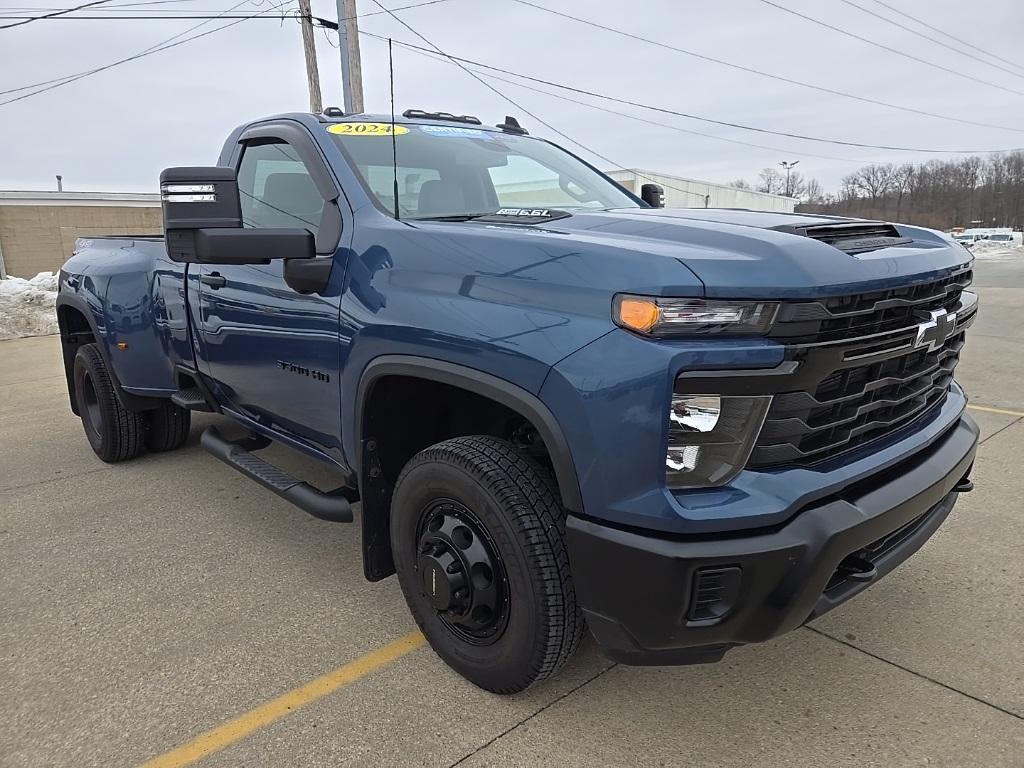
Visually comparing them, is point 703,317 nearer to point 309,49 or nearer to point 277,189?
point 277,189

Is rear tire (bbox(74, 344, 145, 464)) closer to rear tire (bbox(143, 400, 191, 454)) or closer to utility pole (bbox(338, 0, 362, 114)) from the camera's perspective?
rear tire (bbox(143, 400, 191, 454))

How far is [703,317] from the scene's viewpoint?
1791 mm

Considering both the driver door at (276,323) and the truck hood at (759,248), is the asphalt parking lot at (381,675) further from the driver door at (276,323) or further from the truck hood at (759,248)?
the truck hood at (759,248)

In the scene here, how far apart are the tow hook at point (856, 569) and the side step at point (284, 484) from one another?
179 cm

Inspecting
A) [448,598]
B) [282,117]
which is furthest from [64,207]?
[448,598]

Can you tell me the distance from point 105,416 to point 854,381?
4517 mm

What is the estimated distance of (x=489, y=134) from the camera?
363 centimetres

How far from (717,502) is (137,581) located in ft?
8.89

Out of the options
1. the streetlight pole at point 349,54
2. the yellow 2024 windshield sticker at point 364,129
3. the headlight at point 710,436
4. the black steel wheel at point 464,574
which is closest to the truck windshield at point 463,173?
the yellow 2024 windshield sticker at point 364,129

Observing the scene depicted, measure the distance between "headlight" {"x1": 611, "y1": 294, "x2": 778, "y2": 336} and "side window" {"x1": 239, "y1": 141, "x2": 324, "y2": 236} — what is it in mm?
1606

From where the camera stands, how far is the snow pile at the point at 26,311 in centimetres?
1292

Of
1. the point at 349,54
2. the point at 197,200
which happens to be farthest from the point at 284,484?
the point at 349,54

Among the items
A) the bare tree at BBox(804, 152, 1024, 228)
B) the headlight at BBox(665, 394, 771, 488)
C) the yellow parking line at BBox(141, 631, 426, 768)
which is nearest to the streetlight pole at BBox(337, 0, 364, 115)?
the yellow parking line at BBox(141, 631, 426, 768)

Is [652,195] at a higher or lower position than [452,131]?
lower
